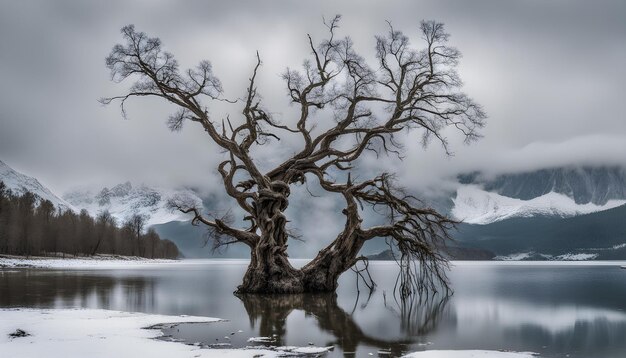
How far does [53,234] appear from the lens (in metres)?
102

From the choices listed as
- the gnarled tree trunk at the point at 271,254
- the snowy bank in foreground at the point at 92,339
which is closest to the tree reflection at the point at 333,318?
the gnarled tree trunk at the point at 271,254

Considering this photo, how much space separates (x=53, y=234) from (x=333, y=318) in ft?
→ 317

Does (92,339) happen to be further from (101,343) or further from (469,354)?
(469,354)

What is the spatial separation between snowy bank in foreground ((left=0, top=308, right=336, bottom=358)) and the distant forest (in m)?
78.0

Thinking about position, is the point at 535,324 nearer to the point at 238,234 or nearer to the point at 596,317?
the point at 596,317

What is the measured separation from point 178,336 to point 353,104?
16.8 m

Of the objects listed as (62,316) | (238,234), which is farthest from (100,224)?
(62,316)

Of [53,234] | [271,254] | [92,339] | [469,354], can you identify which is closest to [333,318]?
[469,354]

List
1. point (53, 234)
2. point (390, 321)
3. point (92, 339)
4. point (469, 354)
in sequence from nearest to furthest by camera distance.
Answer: point (469, 354) → point (92, 339) → point (390, 321) → point (53, 234)

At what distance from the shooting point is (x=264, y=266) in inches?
1039

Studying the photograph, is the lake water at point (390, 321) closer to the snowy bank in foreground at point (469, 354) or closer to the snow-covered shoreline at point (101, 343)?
the snowy bank in foreground at point (469, 354)

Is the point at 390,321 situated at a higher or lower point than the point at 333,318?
lower

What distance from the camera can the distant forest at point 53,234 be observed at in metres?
89.6

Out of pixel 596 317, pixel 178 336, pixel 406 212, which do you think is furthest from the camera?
pixel 406 212
